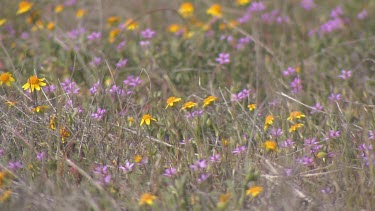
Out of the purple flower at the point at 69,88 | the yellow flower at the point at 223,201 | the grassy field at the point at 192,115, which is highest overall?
the yellow flower at the point at 223,201

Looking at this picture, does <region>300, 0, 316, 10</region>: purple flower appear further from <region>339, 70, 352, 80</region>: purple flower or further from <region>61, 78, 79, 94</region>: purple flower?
<region>61, 78, 79, 94</region>: purple flower

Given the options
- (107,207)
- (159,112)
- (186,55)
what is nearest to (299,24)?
(186,55)

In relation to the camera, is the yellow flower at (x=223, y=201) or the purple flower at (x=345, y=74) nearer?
the yellow flower at (x=223, y=201)

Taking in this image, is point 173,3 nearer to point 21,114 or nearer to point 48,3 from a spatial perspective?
point 48,3

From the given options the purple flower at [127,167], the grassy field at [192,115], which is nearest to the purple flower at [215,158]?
the grassy field at [192,115]

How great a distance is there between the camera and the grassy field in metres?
2.39

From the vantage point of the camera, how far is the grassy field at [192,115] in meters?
2.39

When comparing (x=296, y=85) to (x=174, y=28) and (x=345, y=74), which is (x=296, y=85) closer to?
(x=345, y=74)

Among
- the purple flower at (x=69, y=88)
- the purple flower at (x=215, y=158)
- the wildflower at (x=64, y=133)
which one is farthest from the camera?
the purple flower at (x=69, y=88)

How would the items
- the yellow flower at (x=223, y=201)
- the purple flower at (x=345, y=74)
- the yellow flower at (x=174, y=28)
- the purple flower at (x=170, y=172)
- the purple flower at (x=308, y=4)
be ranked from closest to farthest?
the yellow flower at (x=223, y=201) < the purple flower at (x=170, y=172) < the purple flower at (x=345, y=74) < the yellow flower at (x=174, y=28) < the purple flower at (x=308, y=4)

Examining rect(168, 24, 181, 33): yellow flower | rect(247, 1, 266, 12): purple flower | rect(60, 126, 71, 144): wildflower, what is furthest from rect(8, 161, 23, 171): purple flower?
rect(247, 1, 266, 12): purple flower

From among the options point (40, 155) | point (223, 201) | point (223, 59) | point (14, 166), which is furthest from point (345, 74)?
point (14, 166)

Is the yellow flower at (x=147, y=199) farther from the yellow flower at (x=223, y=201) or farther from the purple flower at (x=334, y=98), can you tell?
the purple flower at (x=334, y=98)

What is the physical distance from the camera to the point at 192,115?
9.66 feet
